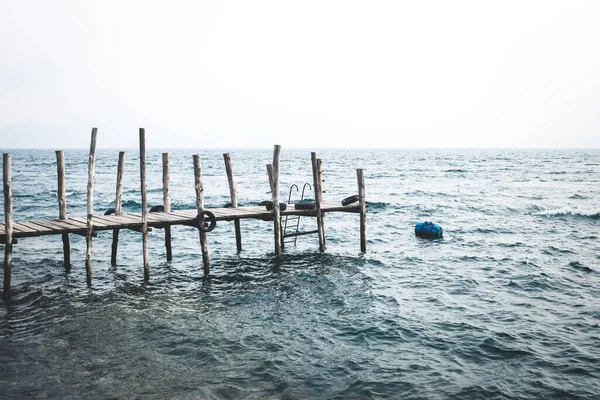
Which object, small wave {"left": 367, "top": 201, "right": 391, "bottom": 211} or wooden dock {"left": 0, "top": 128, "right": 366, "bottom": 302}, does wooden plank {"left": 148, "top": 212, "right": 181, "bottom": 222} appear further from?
small wave {"left": 367, "top": 201, "right": 391, "bottom": 211}

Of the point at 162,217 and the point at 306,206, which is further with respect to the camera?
the point at 306,206

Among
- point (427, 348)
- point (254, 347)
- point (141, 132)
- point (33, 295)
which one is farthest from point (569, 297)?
point (33, 295)

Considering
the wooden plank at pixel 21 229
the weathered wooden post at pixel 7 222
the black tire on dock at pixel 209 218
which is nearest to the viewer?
the weathered wooden post at pixel 7 222

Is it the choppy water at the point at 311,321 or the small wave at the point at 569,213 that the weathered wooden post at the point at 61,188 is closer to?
the choppy water at the point at 311,321

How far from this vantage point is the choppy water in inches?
302

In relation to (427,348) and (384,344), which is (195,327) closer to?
(384,344)

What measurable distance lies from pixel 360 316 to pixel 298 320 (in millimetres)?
1577

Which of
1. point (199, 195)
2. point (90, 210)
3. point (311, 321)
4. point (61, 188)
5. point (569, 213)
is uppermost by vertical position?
point (61, 188)

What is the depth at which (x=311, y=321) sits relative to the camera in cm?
1062

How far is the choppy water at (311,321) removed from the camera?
7.68 meters

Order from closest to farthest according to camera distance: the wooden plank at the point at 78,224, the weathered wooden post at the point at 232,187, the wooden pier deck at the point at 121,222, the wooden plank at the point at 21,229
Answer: the wooden plank at the point at 21,229 < the wooden pier deck at the point at 121,222 < the wooden plank at the point at 78,224 < the weathered wooden post at the point at 232,187

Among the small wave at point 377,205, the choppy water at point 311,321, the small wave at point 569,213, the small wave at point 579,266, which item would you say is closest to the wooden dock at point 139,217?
the choppy water at point 311,321

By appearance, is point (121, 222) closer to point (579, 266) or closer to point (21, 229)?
point (21, 229)

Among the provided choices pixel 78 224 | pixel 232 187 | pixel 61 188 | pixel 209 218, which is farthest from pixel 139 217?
pixel 232 187
